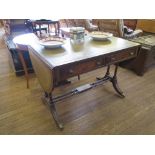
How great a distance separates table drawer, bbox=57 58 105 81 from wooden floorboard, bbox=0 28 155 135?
0.69 meters

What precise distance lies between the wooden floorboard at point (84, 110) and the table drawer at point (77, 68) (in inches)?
27.0

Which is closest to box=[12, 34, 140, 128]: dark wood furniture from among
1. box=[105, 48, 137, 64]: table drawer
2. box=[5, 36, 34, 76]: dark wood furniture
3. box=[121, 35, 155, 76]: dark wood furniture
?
box=[105, 48, 137, 64]: table drawer

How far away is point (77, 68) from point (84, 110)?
30.8 inches

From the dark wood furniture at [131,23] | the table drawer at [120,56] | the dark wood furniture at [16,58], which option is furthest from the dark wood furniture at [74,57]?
the dark wood furniture at [131,23]

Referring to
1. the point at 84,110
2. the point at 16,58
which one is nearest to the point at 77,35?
the point at 84,110

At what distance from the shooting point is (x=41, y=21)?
9.18ft

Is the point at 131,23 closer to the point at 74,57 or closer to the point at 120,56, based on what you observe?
the point at 120,56

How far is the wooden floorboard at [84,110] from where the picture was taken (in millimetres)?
1663

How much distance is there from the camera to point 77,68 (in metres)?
1.33

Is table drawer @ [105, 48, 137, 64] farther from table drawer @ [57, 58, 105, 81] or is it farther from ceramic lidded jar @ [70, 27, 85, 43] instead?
ceramic lidded jar @ [70, 27, 85, 43]

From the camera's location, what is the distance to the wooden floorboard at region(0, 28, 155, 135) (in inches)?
65.5

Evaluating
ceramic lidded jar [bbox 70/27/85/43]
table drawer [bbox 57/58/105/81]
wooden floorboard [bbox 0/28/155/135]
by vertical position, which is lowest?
wooden floorboard [bbox 0/28/155/135]

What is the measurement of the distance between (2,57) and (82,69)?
2626 millimetres

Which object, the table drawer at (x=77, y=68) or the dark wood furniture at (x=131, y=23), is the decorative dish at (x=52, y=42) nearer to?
the table drawer at (x=77, y=68)
